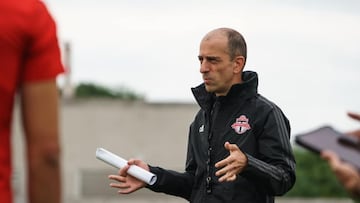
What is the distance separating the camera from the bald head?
8945 mm

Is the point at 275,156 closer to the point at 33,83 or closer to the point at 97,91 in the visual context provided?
the point at 33,83

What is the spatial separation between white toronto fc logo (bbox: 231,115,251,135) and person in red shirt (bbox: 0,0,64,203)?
3279 millimetres

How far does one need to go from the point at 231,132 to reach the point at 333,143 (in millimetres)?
3099

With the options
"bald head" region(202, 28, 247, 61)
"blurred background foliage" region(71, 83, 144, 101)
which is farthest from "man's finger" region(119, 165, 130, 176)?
"blurred background foliage" region(71, 83, 144, 101)

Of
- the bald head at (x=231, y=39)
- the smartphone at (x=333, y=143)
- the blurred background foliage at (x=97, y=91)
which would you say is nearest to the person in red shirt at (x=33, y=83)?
the smartphone at (x=333, y=143)

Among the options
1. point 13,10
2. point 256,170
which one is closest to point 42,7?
point 13,10

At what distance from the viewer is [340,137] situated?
231 inches

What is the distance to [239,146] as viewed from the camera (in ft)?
29.0

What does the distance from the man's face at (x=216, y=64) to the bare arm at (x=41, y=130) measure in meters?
3.28

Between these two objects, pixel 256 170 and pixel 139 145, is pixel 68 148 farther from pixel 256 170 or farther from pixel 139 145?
pixel 256 170

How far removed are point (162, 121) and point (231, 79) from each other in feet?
162

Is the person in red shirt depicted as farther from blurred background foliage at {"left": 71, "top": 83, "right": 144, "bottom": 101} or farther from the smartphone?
blurred background foliage at {"left": 71, "top": 83, "right": 144, "bottom": 101}

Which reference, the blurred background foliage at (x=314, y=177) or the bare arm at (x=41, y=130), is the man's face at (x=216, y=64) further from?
Answer: the blurred background foliage at (x=314, y=177)

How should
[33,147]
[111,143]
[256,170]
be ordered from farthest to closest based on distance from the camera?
1. [111,143]
2. [256,170]
3. [33,147]
